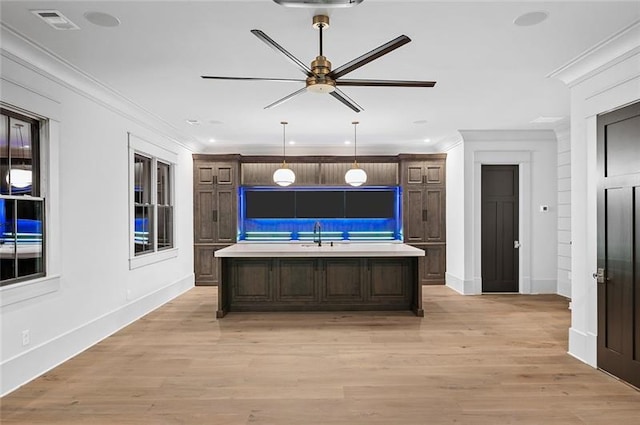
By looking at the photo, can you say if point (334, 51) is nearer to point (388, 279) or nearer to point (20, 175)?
point (20, 175)

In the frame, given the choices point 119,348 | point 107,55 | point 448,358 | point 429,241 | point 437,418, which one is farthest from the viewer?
point 429,241

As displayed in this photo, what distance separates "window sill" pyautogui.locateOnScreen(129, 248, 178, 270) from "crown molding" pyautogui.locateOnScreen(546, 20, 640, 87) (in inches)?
203

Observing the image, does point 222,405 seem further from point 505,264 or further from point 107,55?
point 505,264

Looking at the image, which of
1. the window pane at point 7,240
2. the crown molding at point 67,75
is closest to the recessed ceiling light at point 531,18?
the crown molding at point 67,75

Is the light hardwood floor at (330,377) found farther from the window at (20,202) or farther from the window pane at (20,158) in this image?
the window pane at (20,158)

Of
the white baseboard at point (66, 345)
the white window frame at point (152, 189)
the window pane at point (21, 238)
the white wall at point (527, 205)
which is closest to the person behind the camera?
the white baseboard at point (66, 345)

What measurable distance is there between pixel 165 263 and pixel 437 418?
16.6 ft

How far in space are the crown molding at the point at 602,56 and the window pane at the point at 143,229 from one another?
5.17 m

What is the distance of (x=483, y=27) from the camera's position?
319 centimetres

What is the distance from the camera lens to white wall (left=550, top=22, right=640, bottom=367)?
3.47 meters

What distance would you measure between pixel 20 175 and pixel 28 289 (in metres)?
0.93

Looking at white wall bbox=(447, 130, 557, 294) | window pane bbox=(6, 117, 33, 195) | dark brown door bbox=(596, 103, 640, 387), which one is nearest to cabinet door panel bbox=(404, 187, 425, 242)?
white wall bbox=(447, 130, 557, 294)

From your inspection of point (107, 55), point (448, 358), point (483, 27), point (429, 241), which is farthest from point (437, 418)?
point (429, 241)

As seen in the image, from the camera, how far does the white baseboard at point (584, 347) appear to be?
3.83m
